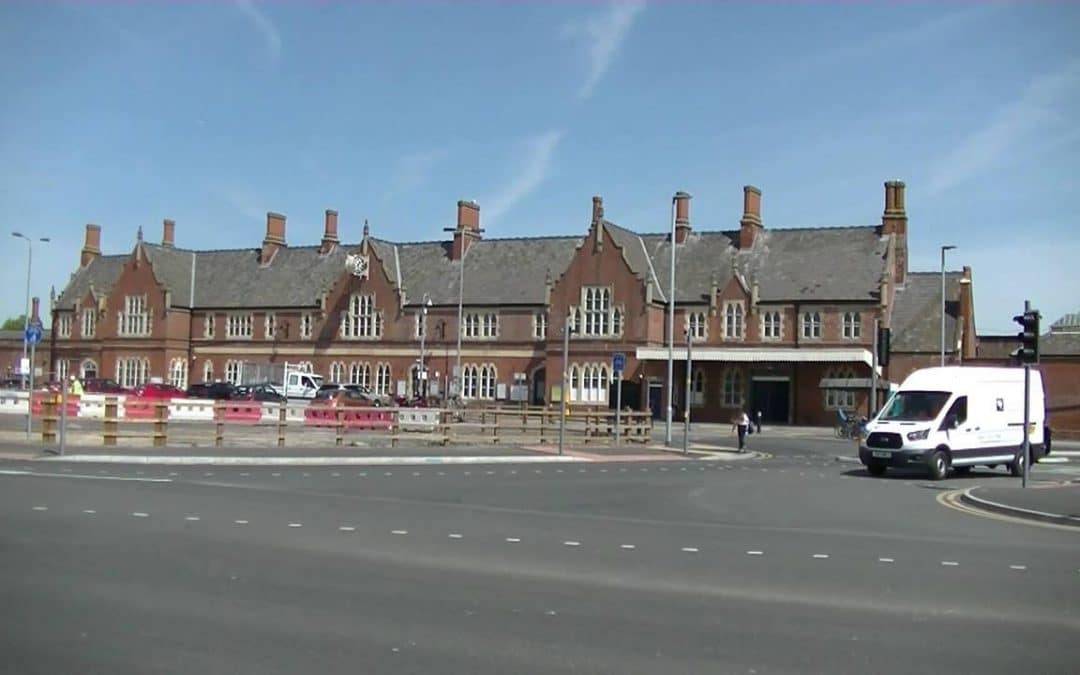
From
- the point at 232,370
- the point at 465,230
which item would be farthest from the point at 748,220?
the point at 232,370

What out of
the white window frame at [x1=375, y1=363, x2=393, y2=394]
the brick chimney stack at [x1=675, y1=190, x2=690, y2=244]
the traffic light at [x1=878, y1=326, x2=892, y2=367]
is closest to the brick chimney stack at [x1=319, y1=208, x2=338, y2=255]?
the white window frame at [x1=375, y1=363, x2=393, y2=394]

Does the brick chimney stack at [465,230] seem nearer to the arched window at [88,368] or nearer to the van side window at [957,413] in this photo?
the arched window at [88,368]

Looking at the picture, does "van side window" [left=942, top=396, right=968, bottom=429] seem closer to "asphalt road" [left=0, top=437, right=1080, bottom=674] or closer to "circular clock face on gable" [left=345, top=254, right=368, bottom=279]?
"asphalt road" [left=0, top=437, right=1080, bottom=674]

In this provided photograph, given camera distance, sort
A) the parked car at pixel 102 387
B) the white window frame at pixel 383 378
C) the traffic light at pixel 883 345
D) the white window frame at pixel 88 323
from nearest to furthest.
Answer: the traffic light at pixel 883 345 < the parked car at pixel 102 387 < the white window frame at pixel 383 378 < the white window frame at pixel 88 323

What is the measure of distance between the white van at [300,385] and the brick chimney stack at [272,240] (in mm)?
19955

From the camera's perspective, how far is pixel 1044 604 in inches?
427

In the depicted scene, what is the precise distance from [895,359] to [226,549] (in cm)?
5987

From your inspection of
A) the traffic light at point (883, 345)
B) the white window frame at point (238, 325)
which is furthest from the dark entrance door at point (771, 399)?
the white window frame at point (238, 325)

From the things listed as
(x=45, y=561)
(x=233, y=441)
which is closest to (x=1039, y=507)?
(x=45, y=561)

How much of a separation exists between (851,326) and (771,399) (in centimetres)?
613

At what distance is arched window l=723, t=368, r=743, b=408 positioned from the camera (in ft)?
226

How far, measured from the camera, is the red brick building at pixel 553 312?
67.7 metres

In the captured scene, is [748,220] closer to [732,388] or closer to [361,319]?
[732,388]

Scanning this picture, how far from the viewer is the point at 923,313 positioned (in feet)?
227
